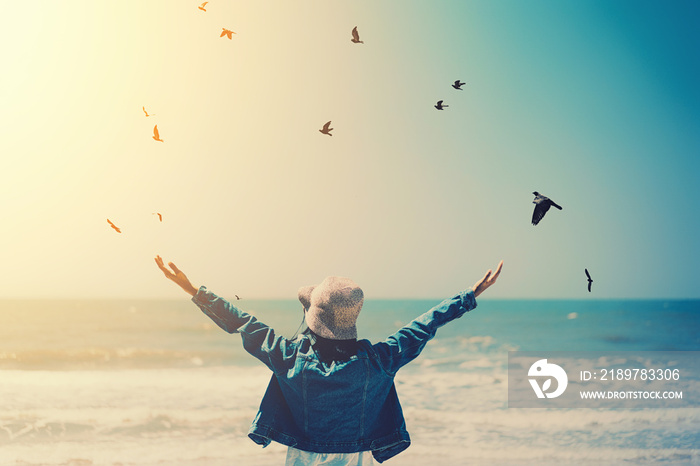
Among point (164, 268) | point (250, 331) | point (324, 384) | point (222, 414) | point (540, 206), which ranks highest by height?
point (540, 206)

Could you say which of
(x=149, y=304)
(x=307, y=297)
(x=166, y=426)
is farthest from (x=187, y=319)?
(x=307, y=297)

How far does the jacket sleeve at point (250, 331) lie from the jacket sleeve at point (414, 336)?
1.14 ft

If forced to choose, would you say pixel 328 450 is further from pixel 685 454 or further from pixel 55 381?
pixel 55 381

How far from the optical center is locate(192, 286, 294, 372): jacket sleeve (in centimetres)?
220

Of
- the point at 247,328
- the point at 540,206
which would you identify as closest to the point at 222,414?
the point at 540,206

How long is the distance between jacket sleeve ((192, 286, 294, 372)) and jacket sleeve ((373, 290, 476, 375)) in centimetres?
35

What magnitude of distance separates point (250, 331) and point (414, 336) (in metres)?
0.61

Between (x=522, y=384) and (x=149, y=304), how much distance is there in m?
18.6

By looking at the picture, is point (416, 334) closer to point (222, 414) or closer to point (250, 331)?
point (250, 331)

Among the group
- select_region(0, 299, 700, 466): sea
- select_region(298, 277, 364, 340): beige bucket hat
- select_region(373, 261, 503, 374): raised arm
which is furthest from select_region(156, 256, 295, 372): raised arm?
select_region(0, 299, 700, 466): sea

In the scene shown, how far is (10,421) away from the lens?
21.0ft

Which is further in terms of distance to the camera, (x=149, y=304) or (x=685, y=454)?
(x=149, y=304)

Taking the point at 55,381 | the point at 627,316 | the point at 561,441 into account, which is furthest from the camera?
the point at 627,316

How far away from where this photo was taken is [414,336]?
2297mm
